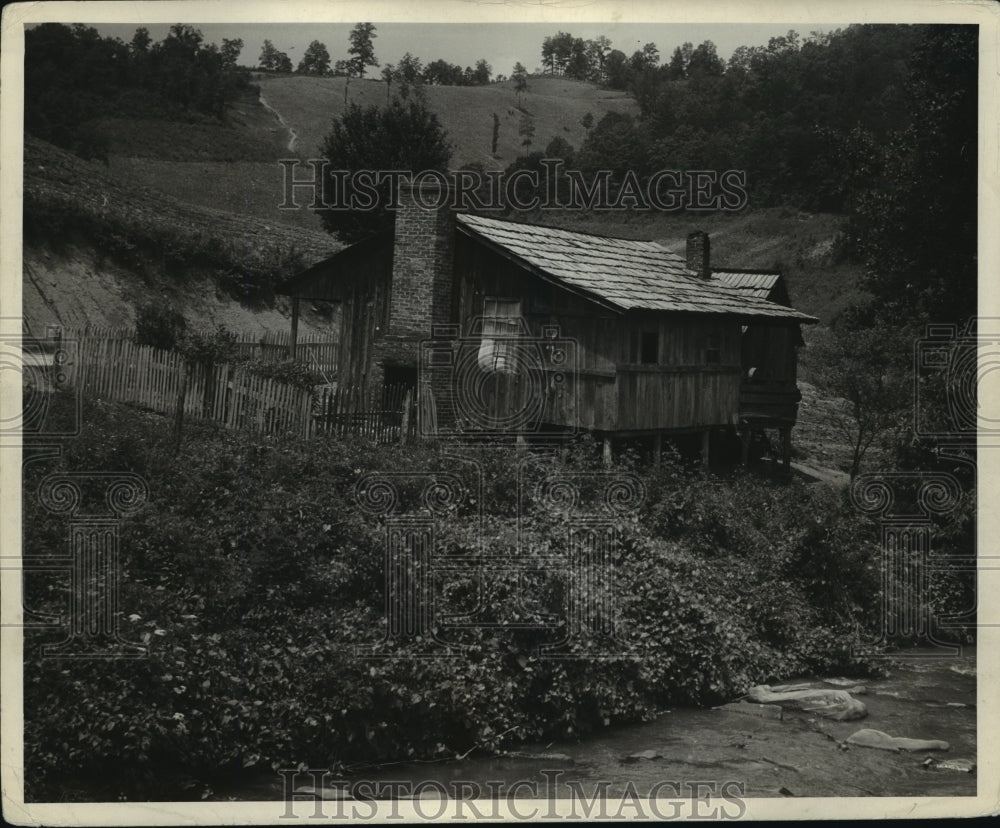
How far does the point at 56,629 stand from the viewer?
9.54 meters

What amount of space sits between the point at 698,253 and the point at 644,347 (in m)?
4.95

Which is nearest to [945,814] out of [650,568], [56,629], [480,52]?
[650,568]

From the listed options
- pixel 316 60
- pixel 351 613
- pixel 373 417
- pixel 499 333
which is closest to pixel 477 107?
pixel 316 60

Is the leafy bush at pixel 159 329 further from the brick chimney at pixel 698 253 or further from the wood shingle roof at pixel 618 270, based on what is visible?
the brick chimney at pixel 698 253

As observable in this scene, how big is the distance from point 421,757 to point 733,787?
10.6 feet

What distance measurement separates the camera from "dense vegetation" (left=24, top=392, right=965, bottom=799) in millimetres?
9203

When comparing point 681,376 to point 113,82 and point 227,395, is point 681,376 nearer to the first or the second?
point 227,395

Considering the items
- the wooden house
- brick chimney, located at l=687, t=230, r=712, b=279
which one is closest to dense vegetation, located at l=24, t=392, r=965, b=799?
the wooden house

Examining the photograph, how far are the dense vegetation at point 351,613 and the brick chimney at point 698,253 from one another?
7545 mm

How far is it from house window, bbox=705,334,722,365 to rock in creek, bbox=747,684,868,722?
29.5ft

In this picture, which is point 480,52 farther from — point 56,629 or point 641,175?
point 641,175

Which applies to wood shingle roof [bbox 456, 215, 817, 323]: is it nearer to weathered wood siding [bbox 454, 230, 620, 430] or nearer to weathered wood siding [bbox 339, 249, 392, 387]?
weathered wood siding [bbox 454, 230, 620, 430]

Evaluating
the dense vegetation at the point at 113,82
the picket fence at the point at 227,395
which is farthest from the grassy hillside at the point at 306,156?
the picket fence at the point at 227,395

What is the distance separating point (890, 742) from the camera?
1090 centimetres
